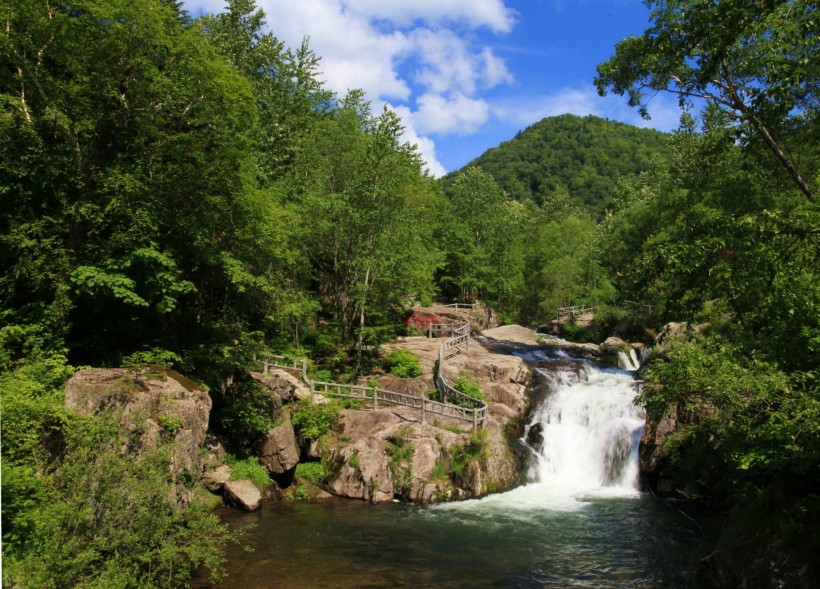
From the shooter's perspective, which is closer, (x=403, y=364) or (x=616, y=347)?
(x=403, y=364)

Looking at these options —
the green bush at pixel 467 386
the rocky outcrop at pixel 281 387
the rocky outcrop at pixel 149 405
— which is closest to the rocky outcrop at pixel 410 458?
the rocky outcrop at pixel 281 387

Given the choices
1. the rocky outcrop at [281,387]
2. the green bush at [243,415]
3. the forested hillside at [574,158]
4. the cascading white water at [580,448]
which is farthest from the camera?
the forested hillside at [574,158]

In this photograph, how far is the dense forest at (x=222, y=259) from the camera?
9.38 meters

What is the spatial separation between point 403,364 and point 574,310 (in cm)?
3013

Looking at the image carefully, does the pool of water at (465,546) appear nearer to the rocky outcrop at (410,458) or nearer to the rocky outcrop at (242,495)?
the rocky outcrop at (242,495)

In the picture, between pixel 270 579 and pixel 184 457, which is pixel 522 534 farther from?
pixel 184 457

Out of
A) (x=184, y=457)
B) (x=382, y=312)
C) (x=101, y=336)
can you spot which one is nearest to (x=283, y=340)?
(x=382, y=312)

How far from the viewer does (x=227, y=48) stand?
3522 centimetres

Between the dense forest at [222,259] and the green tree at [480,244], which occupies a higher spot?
the green tree at [480,244]

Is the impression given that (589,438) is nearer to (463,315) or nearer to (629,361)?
(629,361)

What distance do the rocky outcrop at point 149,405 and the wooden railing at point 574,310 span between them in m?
42.8

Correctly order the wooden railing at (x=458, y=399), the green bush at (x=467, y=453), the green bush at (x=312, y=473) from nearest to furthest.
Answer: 1. the green bush at (x=467, y=453)
2. the green bush at (x=312, y=473)
3. the wooden railing at (x=458, y=399)

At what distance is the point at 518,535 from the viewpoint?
15.7 metres

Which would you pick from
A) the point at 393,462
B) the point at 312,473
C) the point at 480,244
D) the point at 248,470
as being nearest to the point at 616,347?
the point at 393,462
